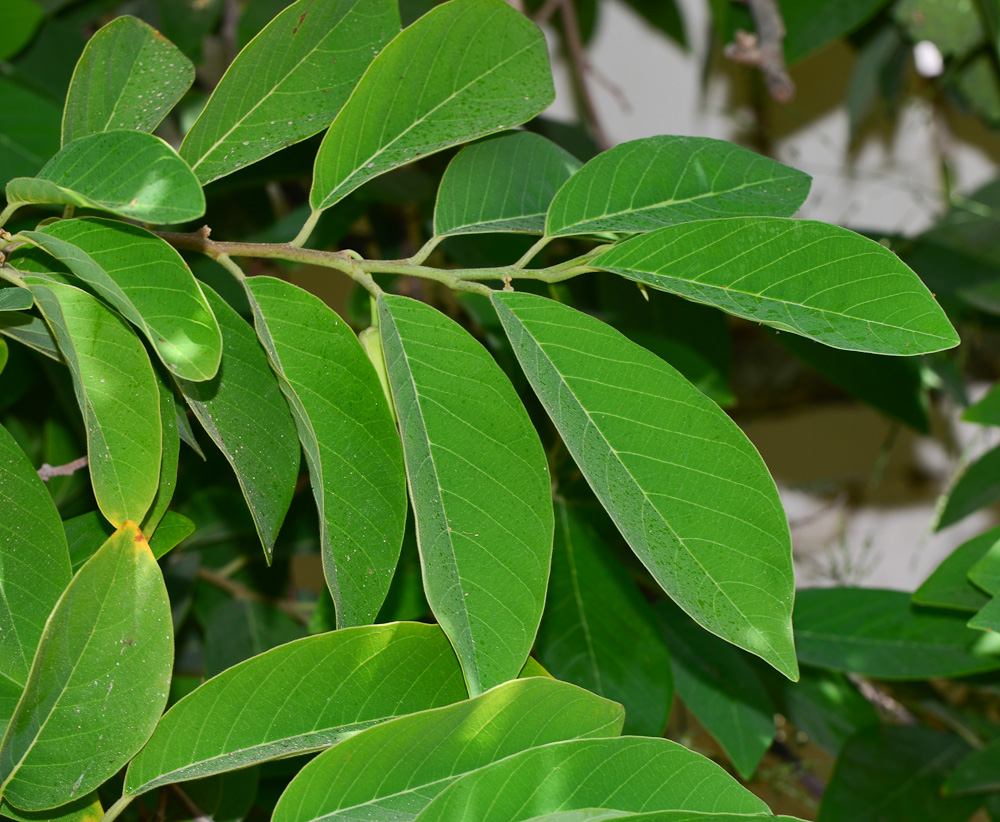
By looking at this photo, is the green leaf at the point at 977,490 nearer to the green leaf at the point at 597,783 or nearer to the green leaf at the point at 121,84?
the green leaf at the point at 597,783

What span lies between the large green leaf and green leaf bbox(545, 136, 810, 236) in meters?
0.14

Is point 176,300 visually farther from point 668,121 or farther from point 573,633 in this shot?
point 668,121

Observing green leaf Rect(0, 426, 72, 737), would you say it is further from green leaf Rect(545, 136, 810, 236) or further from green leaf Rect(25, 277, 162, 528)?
green leaf Rect(545, 136, 810, 236)

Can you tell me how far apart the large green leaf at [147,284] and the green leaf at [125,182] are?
17 mm

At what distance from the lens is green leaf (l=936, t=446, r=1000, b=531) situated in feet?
2.45

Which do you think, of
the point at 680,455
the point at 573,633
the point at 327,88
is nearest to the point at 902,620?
the point at 573,633

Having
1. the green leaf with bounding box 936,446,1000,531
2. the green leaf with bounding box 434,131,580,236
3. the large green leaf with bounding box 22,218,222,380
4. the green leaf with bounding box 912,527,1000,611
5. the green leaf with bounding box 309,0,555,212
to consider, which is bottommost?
the green leaf with bounding box 936,446,1000,531

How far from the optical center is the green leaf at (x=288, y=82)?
0.36 meters

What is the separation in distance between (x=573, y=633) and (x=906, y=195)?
126cm

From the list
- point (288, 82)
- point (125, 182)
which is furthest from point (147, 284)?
point (288, 82)

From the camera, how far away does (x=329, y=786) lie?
30 cm

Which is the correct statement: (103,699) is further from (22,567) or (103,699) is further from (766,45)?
(766,45)

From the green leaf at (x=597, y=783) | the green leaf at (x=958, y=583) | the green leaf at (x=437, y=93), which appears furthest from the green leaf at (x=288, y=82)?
the green leaf at (x=958, y=583)

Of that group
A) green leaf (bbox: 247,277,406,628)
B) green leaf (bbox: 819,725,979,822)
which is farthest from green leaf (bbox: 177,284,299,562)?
green leaf (bbox: 819,725,979,822)
